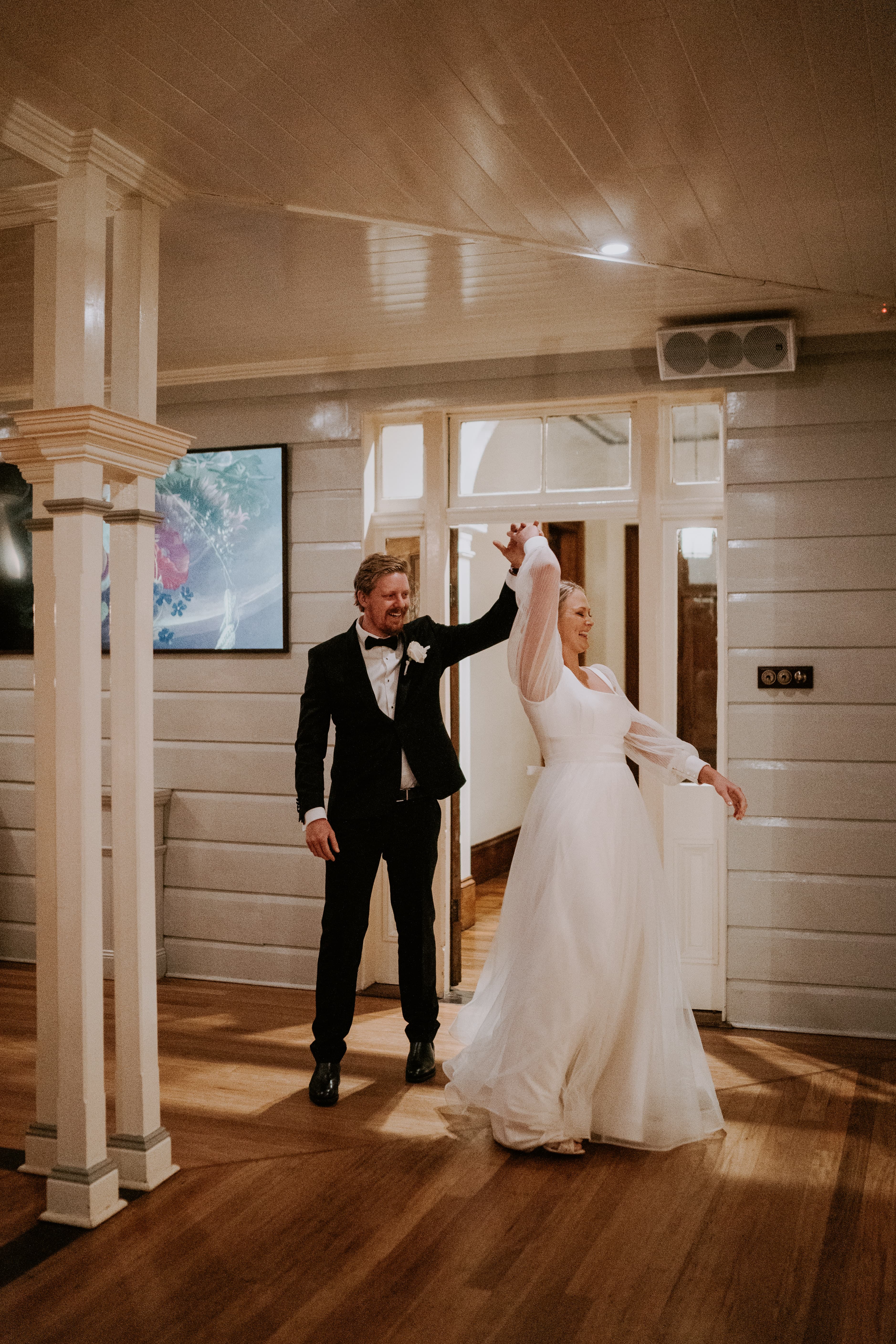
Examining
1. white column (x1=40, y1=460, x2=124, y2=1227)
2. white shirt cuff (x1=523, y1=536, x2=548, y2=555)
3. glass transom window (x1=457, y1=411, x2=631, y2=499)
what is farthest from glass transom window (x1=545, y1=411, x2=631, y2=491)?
white column (x1=40, y1=460, x2=124, y2=1227)

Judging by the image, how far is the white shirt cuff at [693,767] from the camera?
346 cm

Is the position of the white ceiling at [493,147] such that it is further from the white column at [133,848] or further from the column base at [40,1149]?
the column base at [40,1149]

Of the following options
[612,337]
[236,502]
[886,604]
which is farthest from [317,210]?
[886,604]

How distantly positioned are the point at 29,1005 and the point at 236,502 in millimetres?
2395

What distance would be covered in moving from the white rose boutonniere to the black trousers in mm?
444

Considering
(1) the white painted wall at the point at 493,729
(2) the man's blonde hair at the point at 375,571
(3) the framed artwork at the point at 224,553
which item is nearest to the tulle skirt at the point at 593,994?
(2) the man's blonde hair at the point at 375,571

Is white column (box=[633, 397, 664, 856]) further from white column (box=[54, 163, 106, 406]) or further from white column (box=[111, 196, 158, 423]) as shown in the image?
white column (box=[54, 163, 106, 406])

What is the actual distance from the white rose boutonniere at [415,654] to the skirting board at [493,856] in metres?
3.24

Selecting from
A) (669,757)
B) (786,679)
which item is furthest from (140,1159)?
(786,679)

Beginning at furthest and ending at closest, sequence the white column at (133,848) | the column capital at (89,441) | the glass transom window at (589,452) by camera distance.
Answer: the glass transom window at (589,452) < the white column at (133,848) < the column capital at (89,441)

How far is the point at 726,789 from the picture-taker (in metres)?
3.40

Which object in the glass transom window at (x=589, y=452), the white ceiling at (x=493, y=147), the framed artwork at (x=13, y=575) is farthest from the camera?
the framed artwork at (x=13, y=575)

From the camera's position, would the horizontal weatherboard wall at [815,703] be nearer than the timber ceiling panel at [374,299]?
No

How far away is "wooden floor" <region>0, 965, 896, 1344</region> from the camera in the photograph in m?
2.35
